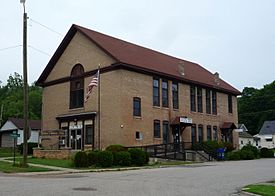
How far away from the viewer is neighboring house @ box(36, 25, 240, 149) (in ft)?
125

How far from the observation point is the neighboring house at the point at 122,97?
38094 millimetres

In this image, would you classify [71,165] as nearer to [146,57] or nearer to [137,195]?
[137,195]

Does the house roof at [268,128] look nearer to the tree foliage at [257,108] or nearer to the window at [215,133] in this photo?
the tree foliage at [257,108]

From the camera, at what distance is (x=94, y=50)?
40906 millimetres

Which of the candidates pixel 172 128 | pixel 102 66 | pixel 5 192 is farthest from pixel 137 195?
pixel 172 128

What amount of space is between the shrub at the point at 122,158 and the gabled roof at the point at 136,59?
10.2 metres

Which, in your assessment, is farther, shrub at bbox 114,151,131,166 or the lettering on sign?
the lettering on sign

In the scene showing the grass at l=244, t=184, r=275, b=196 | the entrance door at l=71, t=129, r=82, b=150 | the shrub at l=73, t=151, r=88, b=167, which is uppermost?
the entrance door at l=71, t=129, r=82, b=150

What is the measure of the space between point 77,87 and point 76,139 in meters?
5.64

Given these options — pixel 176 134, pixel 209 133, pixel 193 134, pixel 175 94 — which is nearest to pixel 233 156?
pixel 193 134

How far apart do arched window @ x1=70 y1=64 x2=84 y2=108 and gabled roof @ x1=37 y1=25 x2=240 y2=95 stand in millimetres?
3368

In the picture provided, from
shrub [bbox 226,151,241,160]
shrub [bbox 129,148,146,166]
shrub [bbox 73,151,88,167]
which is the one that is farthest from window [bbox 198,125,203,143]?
shrub [bbox 73,151,88,167]

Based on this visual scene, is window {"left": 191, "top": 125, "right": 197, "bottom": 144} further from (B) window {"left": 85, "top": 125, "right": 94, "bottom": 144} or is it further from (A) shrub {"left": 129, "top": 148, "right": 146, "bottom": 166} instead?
(A) shrub {"left": 129, "top": 148, "right": 146, "bottom": 166}

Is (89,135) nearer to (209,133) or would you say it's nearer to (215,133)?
(209,133)
